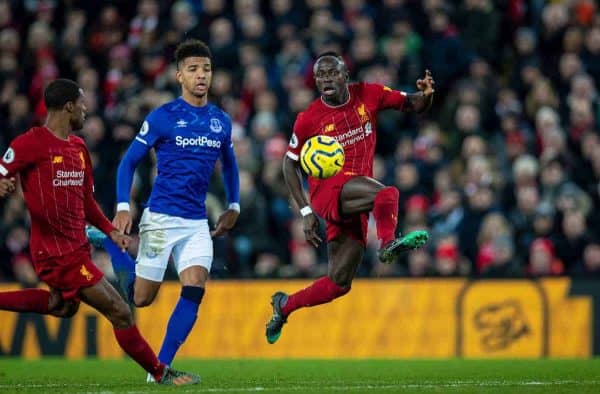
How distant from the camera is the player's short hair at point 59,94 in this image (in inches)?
365

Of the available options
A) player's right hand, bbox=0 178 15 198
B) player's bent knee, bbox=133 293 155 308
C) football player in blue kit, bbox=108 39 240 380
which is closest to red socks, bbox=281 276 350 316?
football player in blue kit, bbox=108 39 240 380

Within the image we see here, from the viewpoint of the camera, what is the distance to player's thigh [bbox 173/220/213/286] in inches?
393

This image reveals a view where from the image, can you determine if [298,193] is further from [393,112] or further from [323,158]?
[393,112]

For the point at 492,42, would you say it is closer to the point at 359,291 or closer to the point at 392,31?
the point at 392,31

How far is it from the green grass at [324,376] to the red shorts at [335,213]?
1.15 meters

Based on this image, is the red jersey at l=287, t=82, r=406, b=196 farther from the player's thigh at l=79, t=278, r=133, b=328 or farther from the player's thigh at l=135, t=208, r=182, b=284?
the player's thigh at l=79, t=278, r=133, b=328

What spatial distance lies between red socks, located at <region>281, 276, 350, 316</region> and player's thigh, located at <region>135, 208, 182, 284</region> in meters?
1.22

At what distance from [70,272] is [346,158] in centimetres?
245

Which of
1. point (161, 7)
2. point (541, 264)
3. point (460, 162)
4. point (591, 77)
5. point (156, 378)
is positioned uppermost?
point (161, 7)

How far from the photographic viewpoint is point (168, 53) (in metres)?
18.5

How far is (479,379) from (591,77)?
7.23 meters

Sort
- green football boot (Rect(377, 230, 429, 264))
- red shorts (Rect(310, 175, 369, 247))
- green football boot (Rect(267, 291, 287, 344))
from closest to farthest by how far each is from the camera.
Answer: green football boot (Rect(377, 230, 429, 264))
red shorts (Rect(310, 175, 369, 247))
green football boot (Rect(267, 291, 287, 344))

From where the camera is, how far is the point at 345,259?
10531 millimetres

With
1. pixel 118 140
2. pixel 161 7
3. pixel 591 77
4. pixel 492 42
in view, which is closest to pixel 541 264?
pixel 591 77
